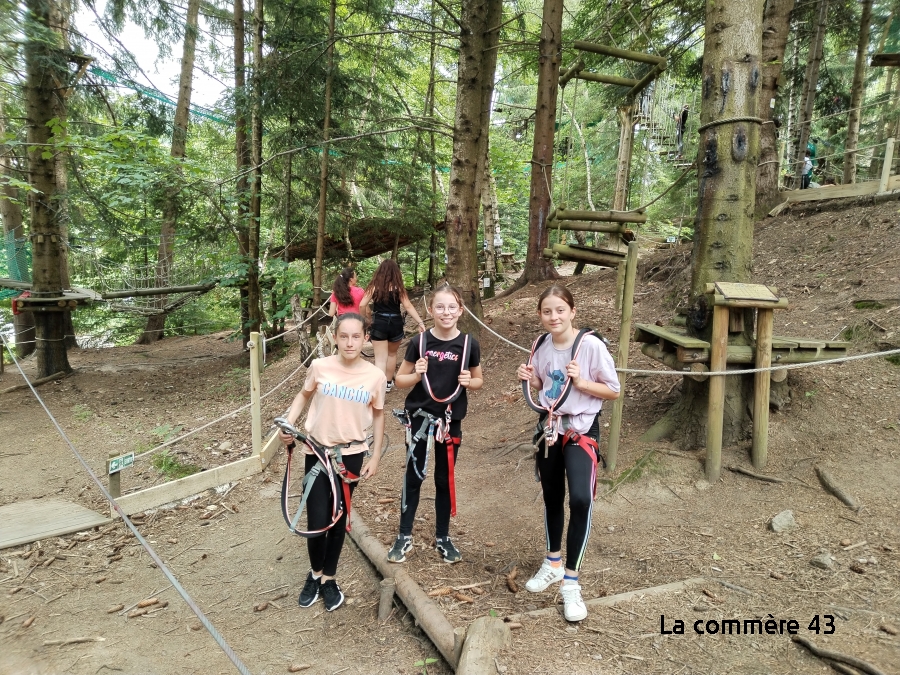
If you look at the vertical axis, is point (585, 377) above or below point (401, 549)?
above

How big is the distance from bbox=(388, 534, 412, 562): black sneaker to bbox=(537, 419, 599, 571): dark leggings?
36.0 inches

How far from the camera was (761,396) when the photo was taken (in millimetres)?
3506

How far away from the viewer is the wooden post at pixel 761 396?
3.44 meters

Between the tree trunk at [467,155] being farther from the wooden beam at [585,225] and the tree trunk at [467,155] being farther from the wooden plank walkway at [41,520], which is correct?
the wooden plank walkway at [41,520]

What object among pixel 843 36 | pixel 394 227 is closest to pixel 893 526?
pixel 394 227

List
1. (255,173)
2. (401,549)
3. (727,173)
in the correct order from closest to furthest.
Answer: (401,549) < (727,173) < (255,173)

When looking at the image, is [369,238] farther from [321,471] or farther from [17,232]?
[17,232]

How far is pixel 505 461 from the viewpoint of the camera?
466 centimetres

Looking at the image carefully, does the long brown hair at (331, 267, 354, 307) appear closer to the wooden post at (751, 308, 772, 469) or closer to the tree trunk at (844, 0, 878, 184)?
the wooden post at (751, 308, 772, 469)

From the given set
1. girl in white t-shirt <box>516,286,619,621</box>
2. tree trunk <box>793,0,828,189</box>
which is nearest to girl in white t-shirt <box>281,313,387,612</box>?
girl in white t-shirt <box>516,286,619,621</box>

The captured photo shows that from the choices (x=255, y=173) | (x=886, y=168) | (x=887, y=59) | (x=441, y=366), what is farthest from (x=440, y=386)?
(x=887, y=59)

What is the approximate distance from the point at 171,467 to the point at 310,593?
3.57 metres

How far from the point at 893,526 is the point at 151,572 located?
4693 mm

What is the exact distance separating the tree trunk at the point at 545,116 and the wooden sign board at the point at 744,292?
478 cm
